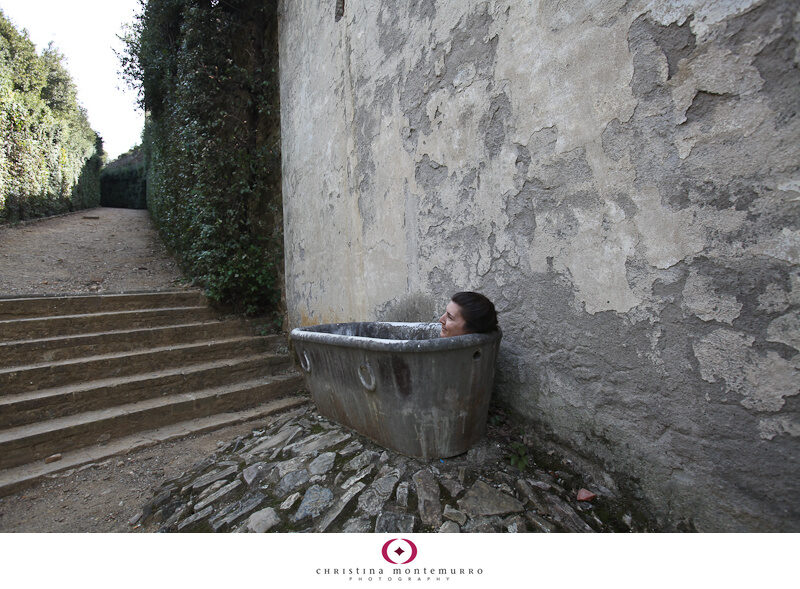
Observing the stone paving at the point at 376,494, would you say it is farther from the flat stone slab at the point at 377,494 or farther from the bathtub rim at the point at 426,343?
the bathtub rim at the point at 426,343

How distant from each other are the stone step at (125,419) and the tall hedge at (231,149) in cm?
115

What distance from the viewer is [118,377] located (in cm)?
302

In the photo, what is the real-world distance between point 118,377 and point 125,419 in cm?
49

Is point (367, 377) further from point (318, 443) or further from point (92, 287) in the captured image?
point (92, 287)

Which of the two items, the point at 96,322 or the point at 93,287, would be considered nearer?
the point at 96,322

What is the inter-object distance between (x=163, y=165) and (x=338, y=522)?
6850mm

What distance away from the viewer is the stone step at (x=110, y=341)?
2.82 m

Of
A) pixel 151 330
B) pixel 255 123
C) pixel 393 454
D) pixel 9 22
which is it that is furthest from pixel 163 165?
pixel 393 454

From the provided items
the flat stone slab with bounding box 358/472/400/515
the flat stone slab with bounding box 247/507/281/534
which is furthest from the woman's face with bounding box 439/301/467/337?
the flat stone slab with bounding box 247/507/281/534

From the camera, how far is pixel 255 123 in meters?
4.72

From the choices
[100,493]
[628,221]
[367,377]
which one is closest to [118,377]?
[100,493]

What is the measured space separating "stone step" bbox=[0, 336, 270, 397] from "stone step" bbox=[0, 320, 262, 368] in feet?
0.30

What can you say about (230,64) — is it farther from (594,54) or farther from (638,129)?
(638,129)

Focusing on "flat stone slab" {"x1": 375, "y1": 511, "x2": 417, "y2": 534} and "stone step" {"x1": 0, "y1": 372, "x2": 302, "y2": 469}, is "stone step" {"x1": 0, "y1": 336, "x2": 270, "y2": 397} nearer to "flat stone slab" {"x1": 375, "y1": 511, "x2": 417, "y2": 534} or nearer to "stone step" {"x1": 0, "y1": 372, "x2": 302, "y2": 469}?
"stone step" {"x1": 0, "y1": 372, "x2": 302, "y2": 469}
